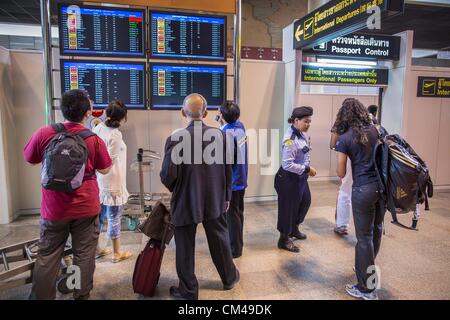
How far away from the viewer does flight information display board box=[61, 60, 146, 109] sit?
3.39 meters

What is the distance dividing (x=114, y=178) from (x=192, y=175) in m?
1.06

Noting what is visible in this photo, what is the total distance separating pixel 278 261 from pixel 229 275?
741mm

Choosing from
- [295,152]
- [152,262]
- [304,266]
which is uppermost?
[295,152]

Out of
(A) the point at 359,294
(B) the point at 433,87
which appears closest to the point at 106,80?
(A) the point at 359,294

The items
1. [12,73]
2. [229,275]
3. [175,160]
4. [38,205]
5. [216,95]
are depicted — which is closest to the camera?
[175,160]

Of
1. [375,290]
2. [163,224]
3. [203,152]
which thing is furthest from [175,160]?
[375,290]

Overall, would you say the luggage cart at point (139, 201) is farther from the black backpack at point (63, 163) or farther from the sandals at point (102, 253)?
the black backpack at point (63, 163)

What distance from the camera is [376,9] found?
8.52 ft

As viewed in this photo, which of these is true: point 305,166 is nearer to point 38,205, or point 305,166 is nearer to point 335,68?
point 335,68

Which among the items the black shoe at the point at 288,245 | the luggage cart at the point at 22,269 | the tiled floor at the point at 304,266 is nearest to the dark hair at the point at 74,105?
the luggage cart at the point at 22,269

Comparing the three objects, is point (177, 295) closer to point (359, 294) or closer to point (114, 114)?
point (359, 294)

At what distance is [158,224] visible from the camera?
7.73 feet

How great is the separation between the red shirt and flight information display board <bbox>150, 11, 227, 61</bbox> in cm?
178

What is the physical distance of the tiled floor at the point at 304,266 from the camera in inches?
97.3
